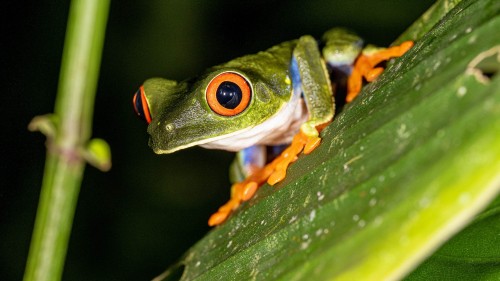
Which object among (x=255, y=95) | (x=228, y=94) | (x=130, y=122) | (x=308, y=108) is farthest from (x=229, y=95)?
(x=130, y=122)

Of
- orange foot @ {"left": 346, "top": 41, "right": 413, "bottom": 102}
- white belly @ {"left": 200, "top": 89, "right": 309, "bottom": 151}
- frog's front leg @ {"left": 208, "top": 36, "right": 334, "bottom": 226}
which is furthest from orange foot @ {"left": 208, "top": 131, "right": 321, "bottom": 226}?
orange foot @ {"left": 346, "top": 41, "right": 413, "bottom": 102}

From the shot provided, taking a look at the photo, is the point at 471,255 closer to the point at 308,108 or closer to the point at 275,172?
the point at 275,172

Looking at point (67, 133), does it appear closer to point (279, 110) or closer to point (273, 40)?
point (279, 110)

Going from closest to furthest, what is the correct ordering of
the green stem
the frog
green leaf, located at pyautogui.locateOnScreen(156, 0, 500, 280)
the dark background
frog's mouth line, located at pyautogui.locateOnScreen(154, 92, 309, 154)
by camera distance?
green leaf, located at pyautogui.locateOnScreen(156, 0, 500, 280) < the green stem < the frog < frog's mouth line, located at pyautogui.locateOnScreen(154, 92, 309, 154) < the dark background

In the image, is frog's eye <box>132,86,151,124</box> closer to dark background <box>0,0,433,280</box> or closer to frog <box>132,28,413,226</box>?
frog <box>132,28,413,226</box>

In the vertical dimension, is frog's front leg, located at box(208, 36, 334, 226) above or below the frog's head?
below

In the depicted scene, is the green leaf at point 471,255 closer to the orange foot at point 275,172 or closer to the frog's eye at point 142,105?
the orange foot at point 275,172
